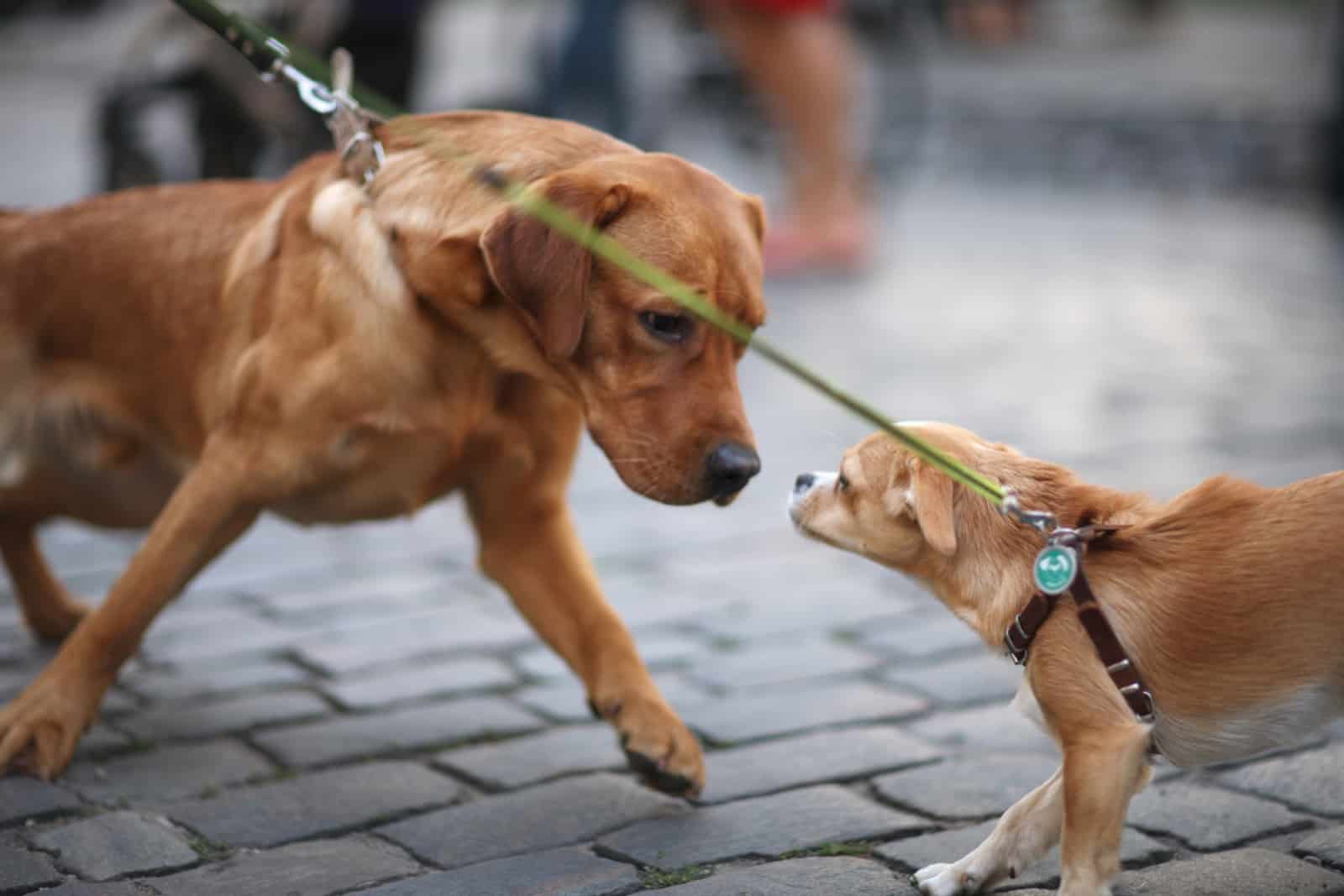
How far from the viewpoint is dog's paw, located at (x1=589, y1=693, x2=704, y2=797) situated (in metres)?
3.43

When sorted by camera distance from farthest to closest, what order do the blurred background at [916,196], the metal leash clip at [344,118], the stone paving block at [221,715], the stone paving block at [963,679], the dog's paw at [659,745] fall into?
1. the blurred background at [916,196]
2. the stone paving block at [963,679]
3. the stone paving block at [221,715]
4. the metal leash clip at [344,118]
5. the dog's paw at [659,745]

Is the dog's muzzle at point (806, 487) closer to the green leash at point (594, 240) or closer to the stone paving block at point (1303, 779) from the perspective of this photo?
the green leash at point (594, 240)

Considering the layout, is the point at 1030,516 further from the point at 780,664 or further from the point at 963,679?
the point at 780,664

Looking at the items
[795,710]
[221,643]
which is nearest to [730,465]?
[795,710]

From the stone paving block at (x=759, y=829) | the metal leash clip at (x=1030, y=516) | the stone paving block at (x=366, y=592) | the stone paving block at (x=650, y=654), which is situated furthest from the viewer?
the stone paving block at (x=366, y=592)

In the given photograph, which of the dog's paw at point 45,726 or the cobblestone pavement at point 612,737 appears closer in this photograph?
the cobblestone pavement at point 612,737

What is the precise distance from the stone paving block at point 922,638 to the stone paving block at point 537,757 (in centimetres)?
89

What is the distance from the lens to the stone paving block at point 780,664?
4.26m

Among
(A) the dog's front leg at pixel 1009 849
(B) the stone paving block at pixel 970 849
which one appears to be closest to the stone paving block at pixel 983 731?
(B) the stone paving block at pixel 970 849

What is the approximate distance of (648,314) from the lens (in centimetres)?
325

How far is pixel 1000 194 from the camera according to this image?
14188mm

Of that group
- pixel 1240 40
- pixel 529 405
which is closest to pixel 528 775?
pixel 529 405

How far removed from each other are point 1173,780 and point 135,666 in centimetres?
252

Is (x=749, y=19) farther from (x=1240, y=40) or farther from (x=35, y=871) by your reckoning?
(x=1240, y=40)
